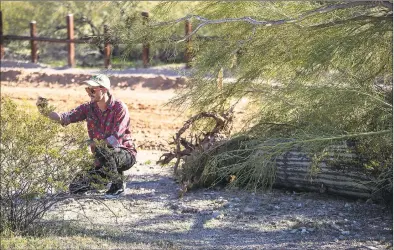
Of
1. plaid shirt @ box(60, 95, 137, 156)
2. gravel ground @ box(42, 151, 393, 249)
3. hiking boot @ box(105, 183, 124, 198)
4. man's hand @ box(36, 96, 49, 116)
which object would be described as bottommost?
gravel ground @ box(42, 151, 393, 249)

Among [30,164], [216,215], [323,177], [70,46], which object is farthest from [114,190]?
[70,46]

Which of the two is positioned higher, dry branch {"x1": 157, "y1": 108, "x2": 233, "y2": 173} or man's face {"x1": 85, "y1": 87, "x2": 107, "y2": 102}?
man's face {"x1": 85, "y1": 87, "x2": 107, "y2": 102}

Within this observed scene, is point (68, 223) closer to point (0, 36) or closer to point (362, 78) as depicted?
point (362, 78)

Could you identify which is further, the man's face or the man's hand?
the man's face

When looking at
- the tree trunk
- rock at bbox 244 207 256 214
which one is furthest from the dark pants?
the tree trunk

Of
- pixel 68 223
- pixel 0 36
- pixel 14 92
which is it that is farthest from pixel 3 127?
pixel 0 36

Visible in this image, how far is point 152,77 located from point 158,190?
10.4 metres

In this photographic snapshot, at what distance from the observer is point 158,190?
8.62m

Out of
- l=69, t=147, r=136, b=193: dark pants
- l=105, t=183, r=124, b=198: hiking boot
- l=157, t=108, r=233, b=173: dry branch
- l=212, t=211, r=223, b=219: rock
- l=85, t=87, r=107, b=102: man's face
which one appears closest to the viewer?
l=69, t=147, r=136, b=193: dark pants

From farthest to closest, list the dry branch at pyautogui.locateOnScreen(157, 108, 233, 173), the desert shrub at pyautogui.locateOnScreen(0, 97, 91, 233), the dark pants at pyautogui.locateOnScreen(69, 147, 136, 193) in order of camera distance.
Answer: the dry branch at pyautogui.locateOnScreen(157, 108, 233, 173)
the dark pants at pyautogui.locateOnScreen(69, 147, 136, 193)
the desert shrub at pyautogui.locateOnScreen(0, 97, 91, 233)

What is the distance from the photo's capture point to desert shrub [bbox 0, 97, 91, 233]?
21.0 ft

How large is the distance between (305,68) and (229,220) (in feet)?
4.69

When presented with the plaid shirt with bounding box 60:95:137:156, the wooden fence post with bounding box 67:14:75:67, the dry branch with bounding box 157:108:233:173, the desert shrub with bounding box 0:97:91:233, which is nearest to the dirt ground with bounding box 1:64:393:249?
the desert shrub with bounding box 0:97:91:233

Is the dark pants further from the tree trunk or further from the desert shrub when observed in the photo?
the tree trunk
